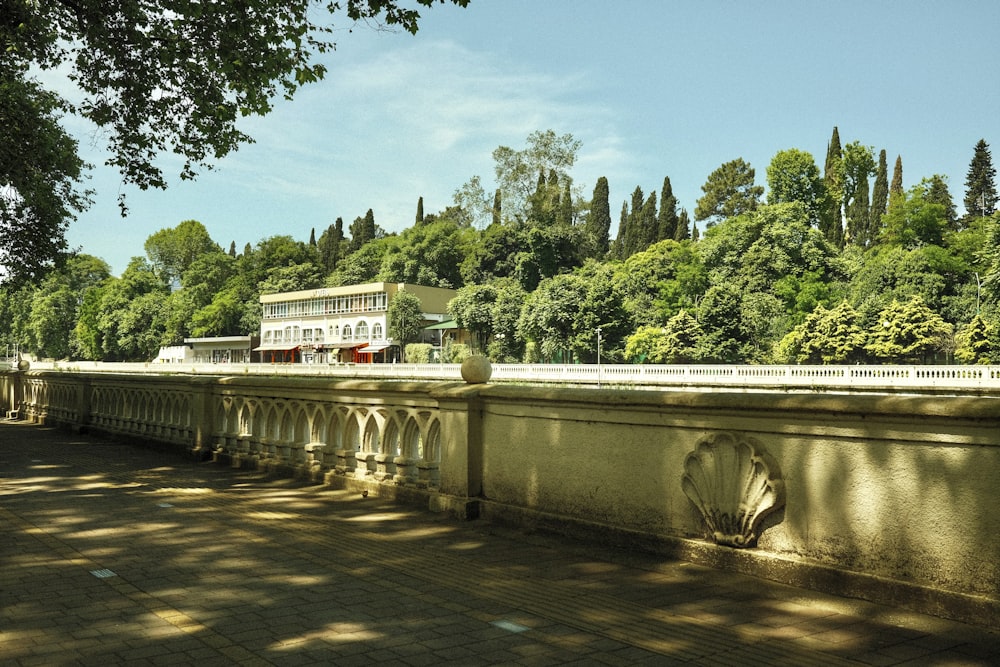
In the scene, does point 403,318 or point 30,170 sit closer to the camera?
point 30,170

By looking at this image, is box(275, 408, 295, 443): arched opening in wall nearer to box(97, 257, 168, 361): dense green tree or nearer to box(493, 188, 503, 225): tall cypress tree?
box(493, 188, 503, 225): tall cypress tree

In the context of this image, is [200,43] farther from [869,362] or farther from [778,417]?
[869,362]

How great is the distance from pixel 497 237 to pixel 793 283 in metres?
33.1

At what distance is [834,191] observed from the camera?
93750mm

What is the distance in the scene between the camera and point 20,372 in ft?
70.5

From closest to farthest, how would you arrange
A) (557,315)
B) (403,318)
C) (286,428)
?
(286,428), (557,315), (403,318)

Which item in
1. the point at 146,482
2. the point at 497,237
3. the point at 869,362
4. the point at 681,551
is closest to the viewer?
the point at 681,551

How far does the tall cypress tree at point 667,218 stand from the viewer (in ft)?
354

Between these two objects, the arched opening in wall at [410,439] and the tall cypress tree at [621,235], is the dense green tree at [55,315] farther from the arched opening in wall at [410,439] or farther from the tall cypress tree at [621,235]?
the arched opening in wall at [410,439]

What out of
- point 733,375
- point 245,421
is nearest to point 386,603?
point 245,421

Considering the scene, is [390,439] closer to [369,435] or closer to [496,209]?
[369,435]

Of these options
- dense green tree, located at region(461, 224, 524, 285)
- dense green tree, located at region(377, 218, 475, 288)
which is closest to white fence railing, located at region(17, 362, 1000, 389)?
dense green tree, located at region(461, 224, 524, 285)

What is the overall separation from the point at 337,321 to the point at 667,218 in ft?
154

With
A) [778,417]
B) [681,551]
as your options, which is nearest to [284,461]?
[681,551]
